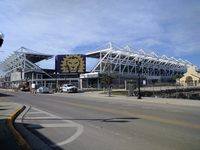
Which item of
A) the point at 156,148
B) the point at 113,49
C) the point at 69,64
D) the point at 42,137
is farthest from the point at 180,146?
the point at 113,49

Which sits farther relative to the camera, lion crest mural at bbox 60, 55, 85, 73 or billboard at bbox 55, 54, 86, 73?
billboard at bbox 55, 54, 86, 73

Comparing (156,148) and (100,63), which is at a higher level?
(100,63)

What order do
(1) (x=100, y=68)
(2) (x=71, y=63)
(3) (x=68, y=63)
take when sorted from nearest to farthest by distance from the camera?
(2) (x=71, y=63) → (3) (x=68, y=63) → (1) (x=100, y=68)

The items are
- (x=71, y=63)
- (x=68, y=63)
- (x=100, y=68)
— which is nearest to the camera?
(x=71, y=63)

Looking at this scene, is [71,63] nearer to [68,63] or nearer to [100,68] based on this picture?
[68,63]

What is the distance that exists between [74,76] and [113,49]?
76.7ft

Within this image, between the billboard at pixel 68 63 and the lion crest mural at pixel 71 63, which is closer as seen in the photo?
the lion crest mural at pixel 71 63

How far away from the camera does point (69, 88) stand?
78.4 m

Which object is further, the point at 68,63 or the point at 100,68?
the point at 100,68

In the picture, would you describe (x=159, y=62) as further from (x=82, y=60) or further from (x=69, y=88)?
(x=69, y=88)

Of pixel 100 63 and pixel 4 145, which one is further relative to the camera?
pixel 100 63

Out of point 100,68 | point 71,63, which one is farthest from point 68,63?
point 100,68

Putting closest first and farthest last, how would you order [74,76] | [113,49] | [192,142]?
1. [192,142]
2. [74,76]
3. [113,49]

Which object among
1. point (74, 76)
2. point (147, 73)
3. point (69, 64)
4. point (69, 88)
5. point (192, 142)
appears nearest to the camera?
point (192, 142)
